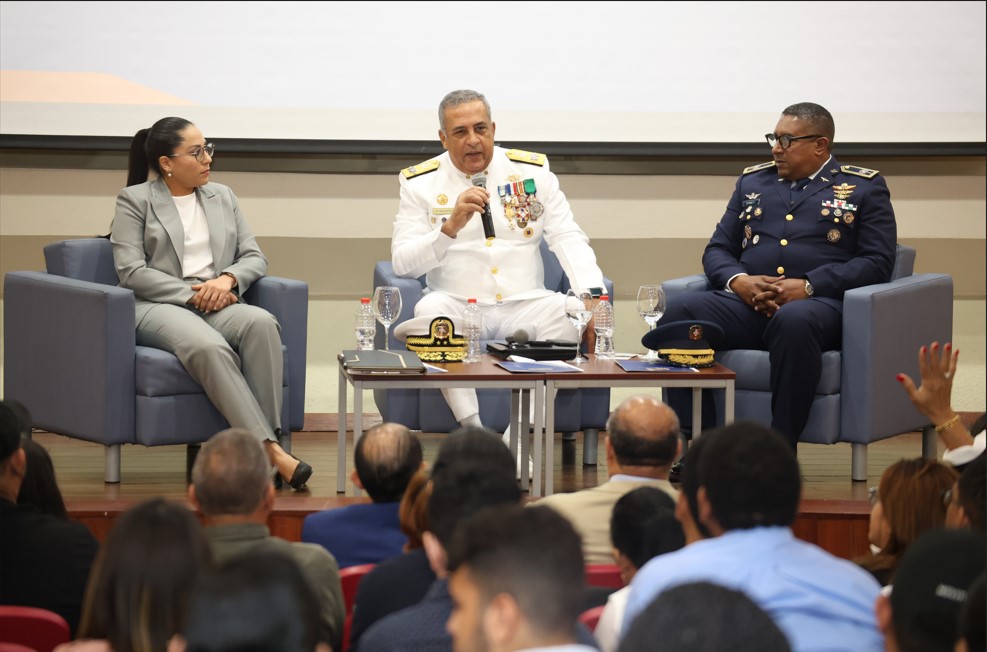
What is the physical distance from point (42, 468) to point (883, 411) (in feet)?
9.40

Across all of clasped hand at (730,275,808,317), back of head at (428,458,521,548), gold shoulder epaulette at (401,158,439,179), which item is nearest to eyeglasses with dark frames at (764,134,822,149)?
clasped hand at (730,275,808,317)

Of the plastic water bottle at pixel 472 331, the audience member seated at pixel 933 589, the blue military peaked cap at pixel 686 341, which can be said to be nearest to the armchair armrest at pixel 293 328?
the plastic water bottle at pixel 472 331

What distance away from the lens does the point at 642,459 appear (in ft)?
9.34

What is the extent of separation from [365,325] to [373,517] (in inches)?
70.0

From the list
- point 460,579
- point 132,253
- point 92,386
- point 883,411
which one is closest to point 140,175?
point 132,253

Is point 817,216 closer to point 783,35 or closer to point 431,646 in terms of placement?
point 783,35

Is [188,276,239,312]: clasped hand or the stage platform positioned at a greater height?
[188,276,239,312]: clasped hand

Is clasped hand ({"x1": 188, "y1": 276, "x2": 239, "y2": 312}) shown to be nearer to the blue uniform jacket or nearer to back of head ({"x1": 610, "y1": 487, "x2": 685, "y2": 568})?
the blue uniform jacket

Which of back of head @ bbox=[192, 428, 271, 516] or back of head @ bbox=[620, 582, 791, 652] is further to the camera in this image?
back of head @ bbox=[192, 428, 271, 516]

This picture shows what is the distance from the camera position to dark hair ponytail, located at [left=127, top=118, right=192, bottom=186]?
181 inches

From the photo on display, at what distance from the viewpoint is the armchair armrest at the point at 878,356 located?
4.39m

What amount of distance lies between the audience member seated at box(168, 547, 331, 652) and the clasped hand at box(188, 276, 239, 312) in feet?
9.96

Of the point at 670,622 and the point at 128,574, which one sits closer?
the point at 670,622

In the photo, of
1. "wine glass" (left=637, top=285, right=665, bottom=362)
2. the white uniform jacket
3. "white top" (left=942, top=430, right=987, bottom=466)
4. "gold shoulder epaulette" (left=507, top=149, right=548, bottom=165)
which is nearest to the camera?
"white top" (left=942, top=430, right=987, bottom=466)
